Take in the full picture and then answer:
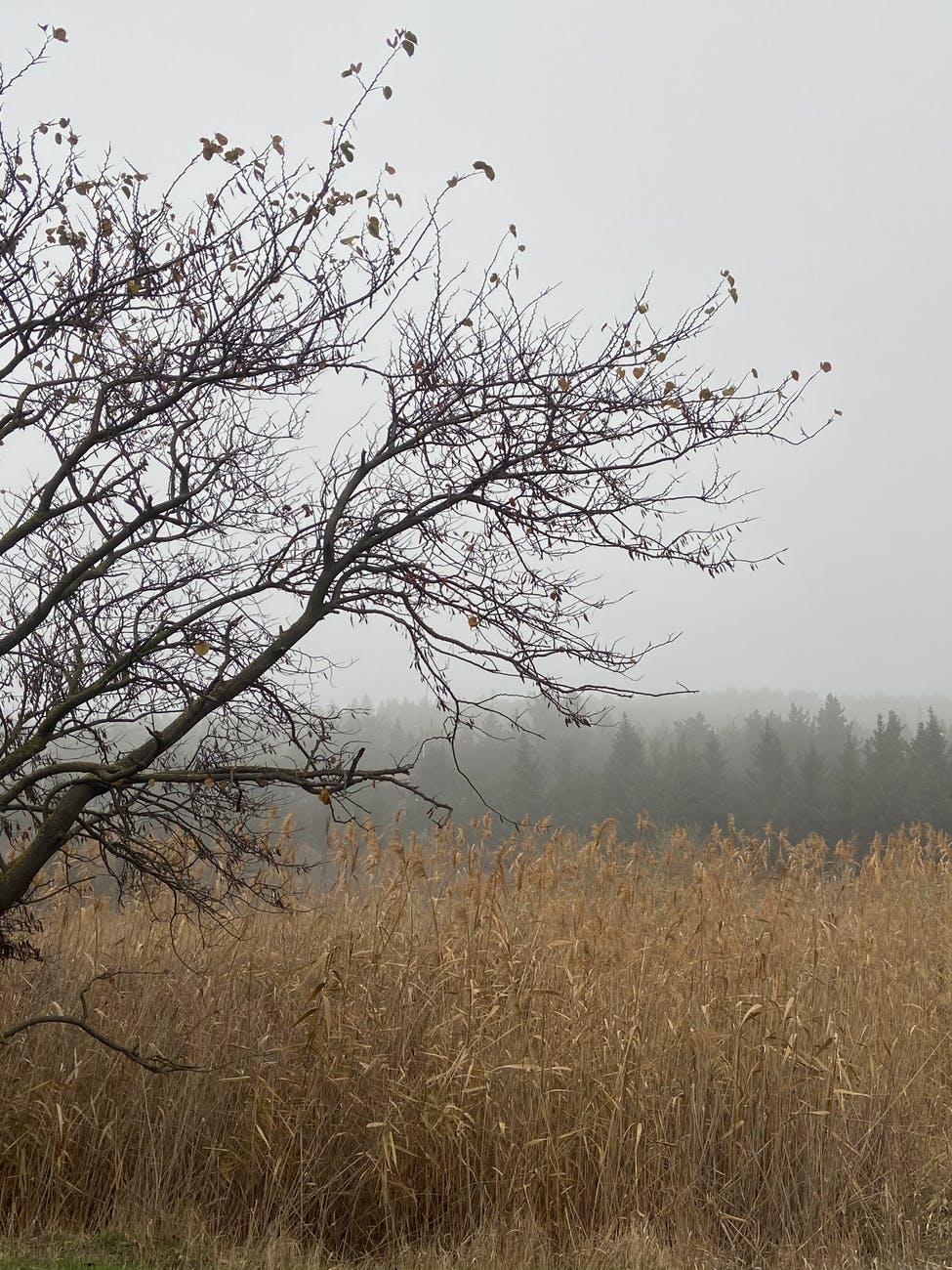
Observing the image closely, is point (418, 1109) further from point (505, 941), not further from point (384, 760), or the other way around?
point (384, 760)

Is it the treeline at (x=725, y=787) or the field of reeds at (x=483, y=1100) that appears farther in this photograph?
the treeline at (x=725, y=787)

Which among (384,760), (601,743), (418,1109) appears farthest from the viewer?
(601,743)

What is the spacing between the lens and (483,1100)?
5125 millimetres

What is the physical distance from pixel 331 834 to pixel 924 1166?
4410 millimetres

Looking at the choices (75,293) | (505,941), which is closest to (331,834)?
(505,941)

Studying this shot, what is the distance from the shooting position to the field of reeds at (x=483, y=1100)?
4859 millimetres

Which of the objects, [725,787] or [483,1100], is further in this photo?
[725,787]

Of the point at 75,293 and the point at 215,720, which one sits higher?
the point at 75,293

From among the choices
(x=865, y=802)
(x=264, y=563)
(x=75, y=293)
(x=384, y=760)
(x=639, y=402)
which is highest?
(x=75, y=293)

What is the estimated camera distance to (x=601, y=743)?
72062mm

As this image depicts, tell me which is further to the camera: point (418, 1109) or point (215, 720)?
point (418, 1109)

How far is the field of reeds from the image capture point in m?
4.86

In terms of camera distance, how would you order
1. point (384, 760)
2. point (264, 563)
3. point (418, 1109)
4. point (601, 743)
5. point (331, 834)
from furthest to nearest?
point (601, 743) → point (331, 834) → point (418, 1109) → point (264, 563) → point (384, 760)

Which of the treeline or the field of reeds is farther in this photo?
the treeline
